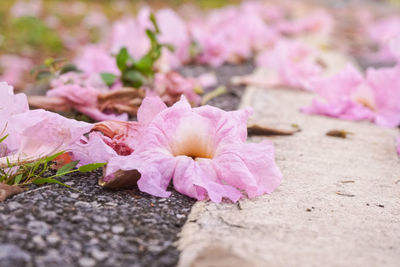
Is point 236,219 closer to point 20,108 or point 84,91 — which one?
point 20,108

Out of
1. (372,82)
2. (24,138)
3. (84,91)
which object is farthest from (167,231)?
(372,82)

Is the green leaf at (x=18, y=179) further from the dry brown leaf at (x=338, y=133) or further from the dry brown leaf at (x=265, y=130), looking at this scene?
the dry brown leaf at (x=338, y=133)

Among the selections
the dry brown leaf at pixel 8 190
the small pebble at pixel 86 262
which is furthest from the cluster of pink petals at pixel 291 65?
the small pebble at pixel 86 262

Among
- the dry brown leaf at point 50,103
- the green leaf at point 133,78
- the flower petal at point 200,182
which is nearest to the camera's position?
the flower petal at point 200,182

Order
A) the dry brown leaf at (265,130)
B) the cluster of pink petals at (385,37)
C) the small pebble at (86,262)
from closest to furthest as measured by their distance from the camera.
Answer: the small pebble at (86,262) → the dry brown leaf at (265,130) → the cluster of pink petals at (385,37)

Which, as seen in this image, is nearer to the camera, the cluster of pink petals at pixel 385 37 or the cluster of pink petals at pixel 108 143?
the cluster of pink petals at pixel 108 143

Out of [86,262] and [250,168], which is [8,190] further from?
[250,168]
